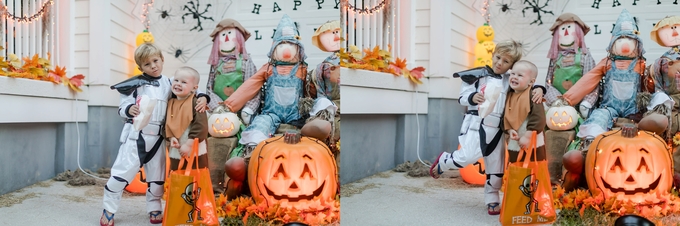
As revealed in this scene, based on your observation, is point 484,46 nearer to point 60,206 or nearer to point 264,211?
point 264,211

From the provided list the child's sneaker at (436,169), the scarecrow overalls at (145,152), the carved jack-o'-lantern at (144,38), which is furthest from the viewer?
the child's sneaker at (436,169)

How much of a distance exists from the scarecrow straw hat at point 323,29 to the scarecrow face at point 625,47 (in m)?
1.23

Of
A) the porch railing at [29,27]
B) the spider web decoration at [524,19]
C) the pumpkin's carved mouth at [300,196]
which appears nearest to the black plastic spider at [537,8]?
the spider web decoration at [524,19]

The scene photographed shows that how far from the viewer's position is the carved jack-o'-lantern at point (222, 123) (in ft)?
7.45

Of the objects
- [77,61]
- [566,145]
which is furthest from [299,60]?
[566,145]

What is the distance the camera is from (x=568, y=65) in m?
2.29

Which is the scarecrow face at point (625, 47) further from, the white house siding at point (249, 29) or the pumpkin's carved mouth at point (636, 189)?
the white house siding at point (249, 29)

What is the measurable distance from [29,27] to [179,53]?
76cm

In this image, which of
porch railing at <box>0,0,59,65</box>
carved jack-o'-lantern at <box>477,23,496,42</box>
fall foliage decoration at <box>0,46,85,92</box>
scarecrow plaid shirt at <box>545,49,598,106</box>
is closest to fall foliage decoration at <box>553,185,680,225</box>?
scarecrow plaid shirt at <box>545,49,598,106</box>

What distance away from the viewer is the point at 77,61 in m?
2.44

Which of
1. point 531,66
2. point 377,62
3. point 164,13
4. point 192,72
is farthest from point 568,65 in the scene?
point 164,13

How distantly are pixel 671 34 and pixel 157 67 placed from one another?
88.9 inches

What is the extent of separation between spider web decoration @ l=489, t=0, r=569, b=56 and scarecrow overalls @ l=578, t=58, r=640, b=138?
334mm

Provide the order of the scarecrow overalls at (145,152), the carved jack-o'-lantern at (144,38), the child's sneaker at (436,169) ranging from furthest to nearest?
the child's sneaker at (436,169) → the carved jack-o'-lantern at (144,38) → the scarecrow overalls at (145,152)
